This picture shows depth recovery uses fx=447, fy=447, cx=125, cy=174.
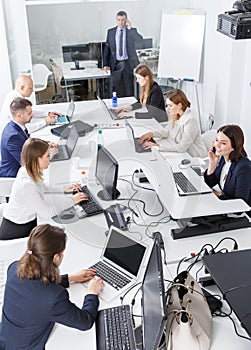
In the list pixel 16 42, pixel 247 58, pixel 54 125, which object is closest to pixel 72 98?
pixel 16 42

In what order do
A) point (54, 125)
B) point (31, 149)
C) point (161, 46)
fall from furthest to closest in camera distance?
1. point (161, 46)
2. point (54, 125)
3. point (31, 149)

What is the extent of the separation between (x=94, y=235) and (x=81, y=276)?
0.44 m

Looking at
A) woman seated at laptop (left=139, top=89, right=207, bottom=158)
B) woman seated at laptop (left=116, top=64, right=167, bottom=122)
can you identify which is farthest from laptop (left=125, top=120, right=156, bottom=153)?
woman seated at laptop (left=116, top=64, right=167, bottom=122)

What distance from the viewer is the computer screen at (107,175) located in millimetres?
2986

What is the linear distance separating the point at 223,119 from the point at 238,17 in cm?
310

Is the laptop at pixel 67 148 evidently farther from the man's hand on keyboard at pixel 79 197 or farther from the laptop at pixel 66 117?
the man's hand on keyboard at pixel 79 197

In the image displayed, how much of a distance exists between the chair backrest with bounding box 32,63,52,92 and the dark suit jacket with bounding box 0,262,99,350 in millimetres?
4514

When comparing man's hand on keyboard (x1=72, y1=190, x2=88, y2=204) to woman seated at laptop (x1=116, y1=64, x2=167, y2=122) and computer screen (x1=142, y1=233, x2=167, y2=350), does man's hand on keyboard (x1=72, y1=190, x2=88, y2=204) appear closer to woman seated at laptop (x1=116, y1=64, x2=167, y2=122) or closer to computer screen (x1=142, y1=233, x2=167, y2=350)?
computer screen (x1=142, y1=233, x2=167, y2=350)

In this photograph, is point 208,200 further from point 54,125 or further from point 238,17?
point 54,125

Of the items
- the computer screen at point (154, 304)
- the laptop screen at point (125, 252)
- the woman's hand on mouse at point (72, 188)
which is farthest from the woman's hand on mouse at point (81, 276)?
the woman's hand on mouse at point (72, 188)

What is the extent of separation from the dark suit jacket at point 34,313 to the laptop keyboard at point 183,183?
3.67ft

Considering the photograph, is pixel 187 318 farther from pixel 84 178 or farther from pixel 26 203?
pixel 84 178

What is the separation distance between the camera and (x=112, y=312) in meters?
2.21

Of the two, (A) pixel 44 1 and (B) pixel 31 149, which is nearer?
(B) pixel 31 149
